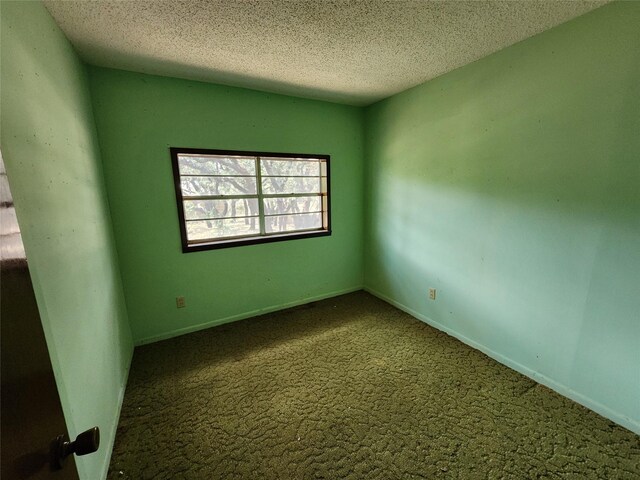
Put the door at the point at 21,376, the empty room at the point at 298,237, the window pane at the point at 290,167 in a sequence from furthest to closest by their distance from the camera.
A: the window pane at the point at 290,167 → the empty room at the point at 298,237 → the door at the point at 21,376

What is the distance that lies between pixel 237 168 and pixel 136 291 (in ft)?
4.76

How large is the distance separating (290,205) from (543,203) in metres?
2.25

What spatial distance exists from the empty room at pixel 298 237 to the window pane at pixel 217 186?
2 cm

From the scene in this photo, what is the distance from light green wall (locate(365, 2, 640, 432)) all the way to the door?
2.46 meters

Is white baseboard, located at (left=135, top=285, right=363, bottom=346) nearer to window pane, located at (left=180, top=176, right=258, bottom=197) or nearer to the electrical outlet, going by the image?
the electrical outlet

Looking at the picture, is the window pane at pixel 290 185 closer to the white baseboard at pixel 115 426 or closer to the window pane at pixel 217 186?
the window pane at pixel 217 186

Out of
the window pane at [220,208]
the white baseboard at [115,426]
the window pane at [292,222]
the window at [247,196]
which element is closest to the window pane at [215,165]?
the window at [247,196]

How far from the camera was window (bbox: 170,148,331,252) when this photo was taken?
2.54 m

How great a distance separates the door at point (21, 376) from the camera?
45 centimetres

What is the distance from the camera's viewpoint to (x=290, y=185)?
3072 millimetres

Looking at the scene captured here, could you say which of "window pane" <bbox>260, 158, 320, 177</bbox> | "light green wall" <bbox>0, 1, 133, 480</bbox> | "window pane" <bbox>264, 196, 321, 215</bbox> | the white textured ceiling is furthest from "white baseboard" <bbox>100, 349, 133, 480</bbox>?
the white textured ceiling

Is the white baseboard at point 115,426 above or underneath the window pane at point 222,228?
underneath

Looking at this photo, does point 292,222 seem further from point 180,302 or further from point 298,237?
point 180,302

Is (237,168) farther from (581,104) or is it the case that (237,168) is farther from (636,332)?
(636,332)
